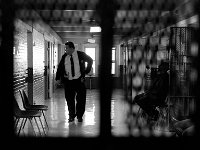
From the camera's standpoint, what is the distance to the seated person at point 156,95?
5.17 meters

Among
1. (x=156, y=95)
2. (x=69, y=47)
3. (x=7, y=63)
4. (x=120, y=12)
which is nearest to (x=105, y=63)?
(x=120, y=12)

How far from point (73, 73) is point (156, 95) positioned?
5.12 feet

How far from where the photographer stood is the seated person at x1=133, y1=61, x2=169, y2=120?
5.17 metres

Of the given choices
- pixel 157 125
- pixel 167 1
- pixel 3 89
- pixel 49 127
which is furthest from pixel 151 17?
pixel 49 127

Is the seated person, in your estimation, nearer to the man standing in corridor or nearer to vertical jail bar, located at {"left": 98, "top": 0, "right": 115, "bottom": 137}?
the man standing in corridor

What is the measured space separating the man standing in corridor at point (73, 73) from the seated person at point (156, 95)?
43.8 inches

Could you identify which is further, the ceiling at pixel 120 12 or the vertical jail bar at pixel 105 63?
the ceiling at pixel 120 12

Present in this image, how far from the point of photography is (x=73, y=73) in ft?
18.2

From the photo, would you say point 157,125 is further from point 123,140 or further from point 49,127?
point 123,140

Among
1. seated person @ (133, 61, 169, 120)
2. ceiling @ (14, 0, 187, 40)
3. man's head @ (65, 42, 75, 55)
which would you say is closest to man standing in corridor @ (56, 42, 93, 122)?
man's head @ (65, 42, 75, 55)

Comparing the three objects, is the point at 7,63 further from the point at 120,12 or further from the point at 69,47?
the point at 69,47

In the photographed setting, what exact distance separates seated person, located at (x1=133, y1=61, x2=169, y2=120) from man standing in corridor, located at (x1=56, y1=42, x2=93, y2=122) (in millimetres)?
1112

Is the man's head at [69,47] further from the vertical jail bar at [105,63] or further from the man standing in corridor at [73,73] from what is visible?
the vertical jail bar at [105,63]

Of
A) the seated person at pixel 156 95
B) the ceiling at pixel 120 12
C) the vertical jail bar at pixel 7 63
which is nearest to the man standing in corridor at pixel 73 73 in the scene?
the seated person at pixel 156 95
